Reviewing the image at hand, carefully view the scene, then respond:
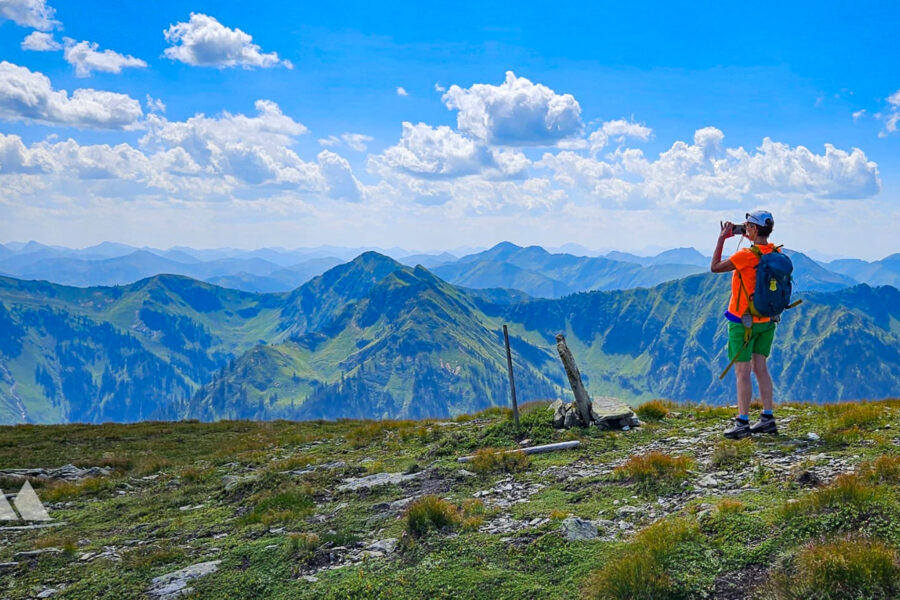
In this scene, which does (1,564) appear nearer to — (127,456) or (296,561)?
(296,561)

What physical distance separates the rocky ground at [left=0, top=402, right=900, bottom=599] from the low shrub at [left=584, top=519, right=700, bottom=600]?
0.05 m

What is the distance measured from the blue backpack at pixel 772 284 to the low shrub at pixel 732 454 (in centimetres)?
313

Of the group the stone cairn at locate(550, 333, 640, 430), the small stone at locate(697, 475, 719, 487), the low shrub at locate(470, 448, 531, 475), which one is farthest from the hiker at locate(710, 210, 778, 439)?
the low shrub at locate(470, 448, 531, 475)

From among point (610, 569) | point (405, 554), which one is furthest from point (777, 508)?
point (405, 554)

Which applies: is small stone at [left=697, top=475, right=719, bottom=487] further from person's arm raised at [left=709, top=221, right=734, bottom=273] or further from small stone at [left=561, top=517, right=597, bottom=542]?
person's arm raised at [left=709, top=221, right=734, bottom=273]

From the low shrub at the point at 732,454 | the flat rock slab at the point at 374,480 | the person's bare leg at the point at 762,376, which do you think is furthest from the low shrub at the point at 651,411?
the flat rock slab at the point at 374,480

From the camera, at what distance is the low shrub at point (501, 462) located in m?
13.8

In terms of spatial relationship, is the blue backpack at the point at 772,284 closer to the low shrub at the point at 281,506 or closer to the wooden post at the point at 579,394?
the wooden post at the point at 579,394

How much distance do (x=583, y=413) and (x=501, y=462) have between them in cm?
439

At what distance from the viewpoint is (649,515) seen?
30.0ft

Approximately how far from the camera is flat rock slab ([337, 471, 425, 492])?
1417cm

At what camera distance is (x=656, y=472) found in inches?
425

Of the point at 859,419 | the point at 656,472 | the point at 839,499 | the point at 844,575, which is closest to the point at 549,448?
the point at 656,472

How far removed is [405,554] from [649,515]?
14.2ft
